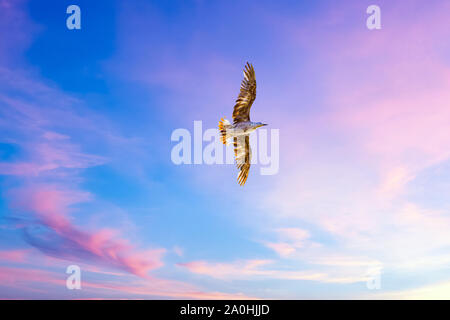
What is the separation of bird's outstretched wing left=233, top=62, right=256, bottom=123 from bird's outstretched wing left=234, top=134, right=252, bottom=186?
7.92ft

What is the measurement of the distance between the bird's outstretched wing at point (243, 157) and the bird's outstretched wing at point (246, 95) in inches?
95.0

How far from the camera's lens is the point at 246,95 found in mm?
33500

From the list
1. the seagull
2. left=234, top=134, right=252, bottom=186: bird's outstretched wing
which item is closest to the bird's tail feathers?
the seagull

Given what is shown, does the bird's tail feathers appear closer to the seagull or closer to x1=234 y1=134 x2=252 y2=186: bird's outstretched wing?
the seagull

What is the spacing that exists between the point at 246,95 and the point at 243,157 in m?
5.41

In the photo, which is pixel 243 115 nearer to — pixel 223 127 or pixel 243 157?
pixel 223 127

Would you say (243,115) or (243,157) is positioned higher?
(243,115)

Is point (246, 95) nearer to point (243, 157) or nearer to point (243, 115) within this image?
point (243, 115)

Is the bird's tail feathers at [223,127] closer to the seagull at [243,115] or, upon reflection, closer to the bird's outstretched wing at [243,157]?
the seagull at [243,115]

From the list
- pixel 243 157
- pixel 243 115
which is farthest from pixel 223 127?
→ pixel 243 157

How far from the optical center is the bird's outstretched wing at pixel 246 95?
110 feet

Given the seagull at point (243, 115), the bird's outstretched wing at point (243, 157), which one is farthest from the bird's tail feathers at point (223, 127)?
the bird's outstretched wing at point (243, 157)

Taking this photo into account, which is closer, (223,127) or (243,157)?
(223,127)
